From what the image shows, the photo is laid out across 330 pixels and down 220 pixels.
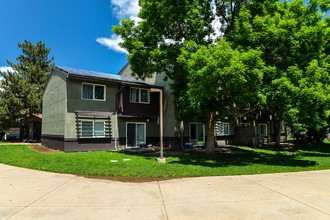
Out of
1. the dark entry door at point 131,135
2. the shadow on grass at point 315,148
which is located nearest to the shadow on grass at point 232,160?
the dark entry door at point 131,135

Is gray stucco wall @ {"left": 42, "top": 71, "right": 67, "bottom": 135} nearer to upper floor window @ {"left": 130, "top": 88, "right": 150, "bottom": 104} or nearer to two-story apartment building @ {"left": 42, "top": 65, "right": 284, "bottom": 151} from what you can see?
two-story apartment building @ {"left": 42, "top": 65, "right": 284, "bottom": 151}

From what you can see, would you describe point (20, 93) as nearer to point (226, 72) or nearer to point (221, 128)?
point (221, 128)

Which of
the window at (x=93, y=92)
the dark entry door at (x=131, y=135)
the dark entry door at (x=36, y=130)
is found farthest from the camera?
the dark entry door at (x=36, y=130)

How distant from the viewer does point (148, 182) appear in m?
8.71

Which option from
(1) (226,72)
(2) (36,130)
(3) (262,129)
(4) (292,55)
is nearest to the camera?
(1) (226,72)

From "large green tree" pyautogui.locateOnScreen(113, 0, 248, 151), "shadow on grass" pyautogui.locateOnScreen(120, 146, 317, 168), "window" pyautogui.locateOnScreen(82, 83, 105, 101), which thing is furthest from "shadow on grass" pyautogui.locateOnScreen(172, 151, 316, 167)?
"window" pyautogui.locateOnScreen(82, 83, 105, 101)

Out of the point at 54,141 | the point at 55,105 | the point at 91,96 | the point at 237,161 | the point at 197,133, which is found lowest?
the point at 237,161

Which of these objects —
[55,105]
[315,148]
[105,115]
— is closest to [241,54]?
[105,115]

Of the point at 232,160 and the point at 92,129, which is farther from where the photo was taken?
the point at 92,129

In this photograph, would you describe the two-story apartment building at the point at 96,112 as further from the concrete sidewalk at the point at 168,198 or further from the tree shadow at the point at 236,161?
the concrete sidewalk at the point at 168,198

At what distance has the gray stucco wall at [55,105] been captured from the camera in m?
A: 19.1

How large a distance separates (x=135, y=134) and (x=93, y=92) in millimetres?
4849

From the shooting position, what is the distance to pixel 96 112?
63.3 ft

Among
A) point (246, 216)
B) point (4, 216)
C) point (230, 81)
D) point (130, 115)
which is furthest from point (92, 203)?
point (130, 115)
